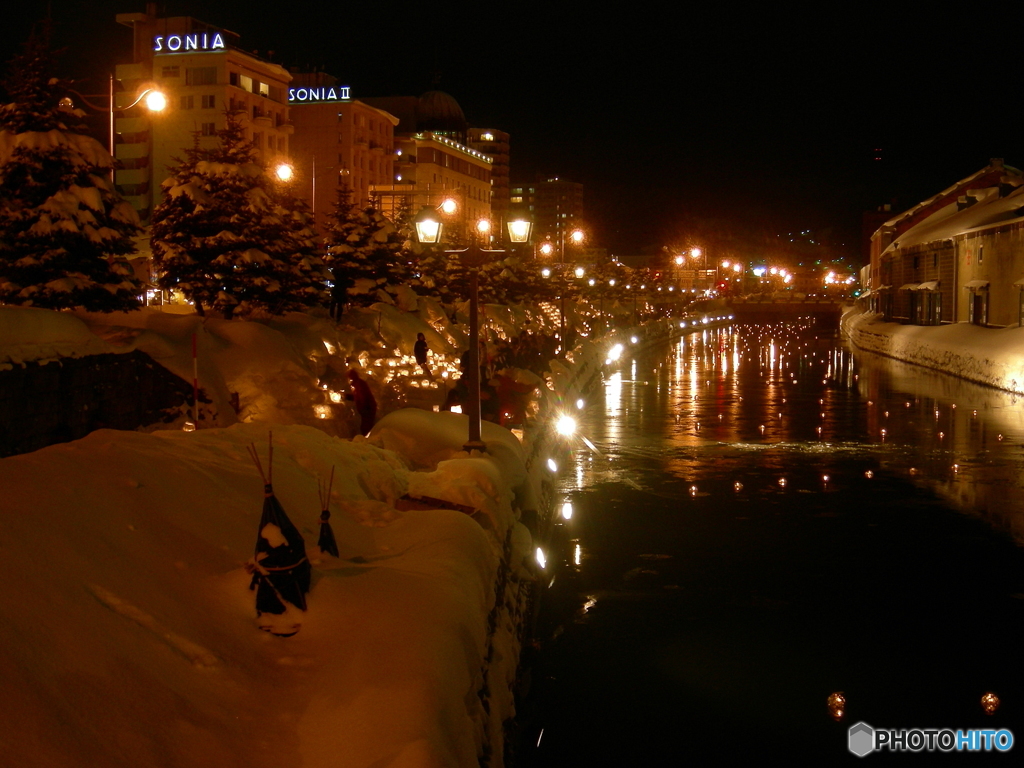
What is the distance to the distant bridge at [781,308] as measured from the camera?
109m

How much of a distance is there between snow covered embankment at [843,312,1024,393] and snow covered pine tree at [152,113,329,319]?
72.4 feet

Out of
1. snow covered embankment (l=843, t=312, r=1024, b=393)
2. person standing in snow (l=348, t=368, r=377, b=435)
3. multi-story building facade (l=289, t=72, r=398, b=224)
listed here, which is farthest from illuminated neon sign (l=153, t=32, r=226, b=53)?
person standing in snow (l=348, t=368, r=377, b=435)

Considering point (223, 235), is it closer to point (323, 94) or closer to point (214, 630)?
point (214, 630)

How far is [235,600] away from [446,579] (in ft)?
5.37

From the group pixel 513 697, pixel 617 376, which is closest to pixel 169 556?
pixel 513 697

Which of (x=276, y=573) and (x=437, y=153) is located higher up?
(x=437, y=153)

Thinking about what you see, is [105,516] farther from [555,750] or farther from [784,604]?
[784,604]

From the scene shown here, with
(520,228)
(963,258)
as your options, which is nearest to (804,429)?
(520,228)

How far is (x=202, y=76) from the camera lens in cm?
6931

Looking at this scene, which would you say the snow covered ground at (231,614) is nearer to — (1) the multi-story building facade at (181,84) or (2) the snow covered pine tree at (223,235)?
(2) the snow covered pine tree at (223,235)

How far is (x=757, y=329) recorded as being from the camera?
269 ft

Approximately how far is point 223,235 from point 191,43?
5410 cm

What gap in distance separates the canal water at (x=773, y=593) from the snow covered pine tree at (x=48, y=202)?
841 centimetres

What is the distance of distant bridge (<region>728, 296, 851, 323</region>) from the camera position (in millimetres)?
108625
